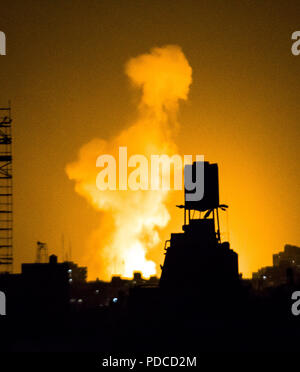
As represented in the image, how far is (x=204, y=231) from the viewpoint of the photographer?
75.9 m

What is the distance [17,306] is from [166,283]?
58.2 ft

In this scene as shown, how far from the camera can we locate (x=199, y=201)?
76.1 m

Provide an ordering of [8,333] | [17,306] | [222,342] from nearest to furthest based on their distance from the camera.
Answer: [222,342]
[8,333]
[17,306]

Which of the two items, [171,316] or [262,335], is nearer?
[262,335]

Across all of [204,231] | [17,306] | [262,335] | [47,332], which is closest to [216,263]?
[204,231]

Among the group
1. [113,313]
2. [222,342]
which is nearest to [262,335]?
[222,342]
